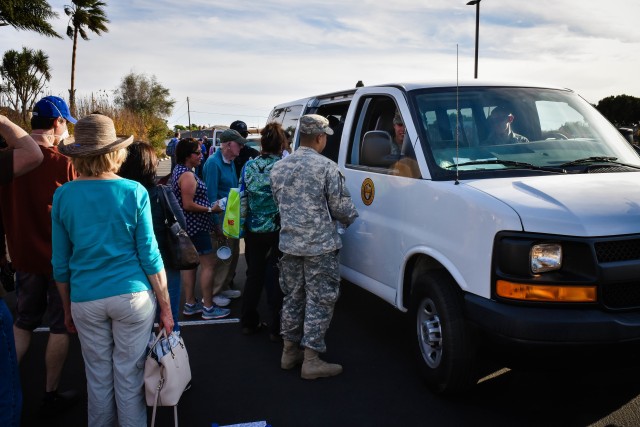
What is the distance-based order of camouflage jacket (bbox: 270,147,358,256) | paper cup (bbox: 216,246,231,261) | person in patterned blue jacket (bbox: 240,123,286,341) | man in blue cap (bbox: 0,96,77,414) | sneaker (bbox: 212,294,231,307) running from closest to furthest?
man in blue cap (bbox: 0,96,77,414)
camouflage jacket (bbox: 270,147,358,256)
person in patterned blue jacket (bbox: 240,123,286,341)
paper cup (bbox: 216,246,231,261)
sneaker (bbox: 212,294,231,307)

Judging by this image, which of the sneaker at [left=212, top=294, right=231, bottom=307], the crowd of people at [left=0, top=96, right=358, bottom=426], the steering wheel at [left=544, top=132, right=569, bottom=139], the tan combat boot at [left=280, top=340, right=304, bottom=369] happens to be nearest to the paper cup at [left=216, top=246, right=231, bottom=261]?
the crowd of people at [left=0, top=96, right=358, bottom=426]

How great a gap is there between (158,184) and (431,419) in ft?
8.74

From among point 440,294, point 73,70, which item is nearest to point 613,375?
point 440,294

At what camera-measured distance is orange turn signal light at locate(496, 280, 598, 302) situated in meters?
3.05

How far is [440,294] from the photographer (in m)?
3.64

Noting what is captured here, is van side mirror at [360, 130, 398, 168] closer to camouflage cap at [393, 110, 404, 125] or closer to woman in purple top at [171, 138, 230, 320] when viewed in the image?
camouflage cap at [393, 110, 404, 125]

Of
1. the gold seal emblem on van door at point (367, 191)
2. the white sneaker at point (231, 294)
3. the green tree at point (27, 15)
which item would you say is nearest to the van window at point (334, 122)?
the gold seal emblem on van door at point (367, 191)

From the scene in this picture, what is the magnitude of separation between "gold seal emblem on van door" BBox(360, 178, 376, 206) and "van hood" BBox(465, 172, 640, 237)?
126 centimetres

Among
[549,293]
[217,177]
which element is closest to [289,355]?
[549,293]

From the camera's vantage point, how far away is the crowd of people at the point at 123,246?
292cm

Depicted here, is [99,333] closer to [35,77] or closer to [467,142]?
[467,142]

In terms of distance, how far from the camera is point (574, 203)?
316 cm

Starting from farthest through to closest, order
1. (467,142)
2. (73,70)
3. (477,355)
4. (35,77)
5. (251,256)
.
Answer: (35,77)
(73,70)
(251,256)
(467,142)
(477,355)

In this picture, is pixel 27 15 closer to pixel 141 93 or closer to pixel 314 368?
pixel 314 368
